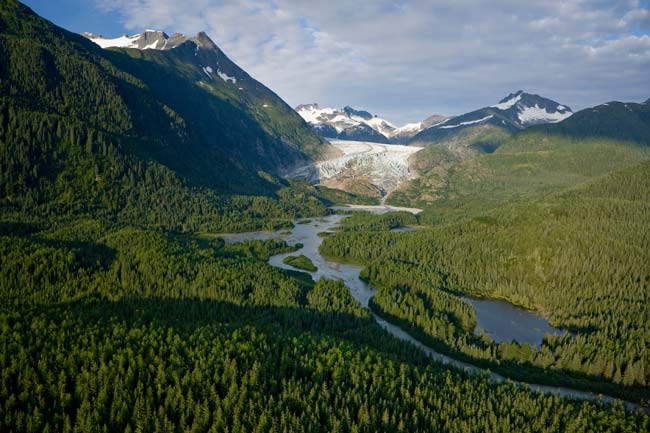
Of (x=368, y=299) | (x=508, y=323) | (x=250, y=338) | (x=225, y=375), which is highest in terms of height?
(x=250, y=338)

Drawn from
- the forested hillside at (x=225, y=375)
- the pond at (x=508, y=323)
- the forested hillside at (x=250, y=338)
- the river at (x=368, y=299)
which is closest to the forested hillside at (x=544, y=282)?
the forested hillside at (x=250, y=338)

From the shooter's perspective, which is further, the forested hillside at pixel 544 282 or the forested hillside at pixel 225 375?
the forested hillside at pixel 544 282

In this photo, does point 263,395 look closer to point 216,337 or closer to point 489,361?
point 216,337

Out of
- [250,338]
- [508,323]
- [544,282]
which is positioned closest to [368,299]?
[508,323]

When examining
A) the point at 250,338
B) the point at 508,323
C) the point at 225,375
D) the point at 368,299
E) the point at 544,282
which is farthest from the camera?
the point at 544,282

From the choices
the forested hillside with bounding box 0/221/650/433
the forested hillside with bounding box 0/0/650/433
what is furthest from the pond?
the forested hillside with bounding box 0/221/650/433

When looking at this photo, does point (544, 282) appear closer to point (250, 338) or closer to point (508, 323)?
point (508, 323)

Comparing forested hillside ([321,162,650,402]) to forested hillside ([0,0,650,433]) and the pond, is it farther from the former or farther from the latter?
the pond

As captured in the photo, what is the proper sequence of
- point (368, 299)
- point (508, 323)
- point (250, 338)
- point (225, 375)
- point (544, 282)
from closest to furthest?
point (225, 375) → point (250, 338) → point (508, 323) → point (368, 299) → point (544, 282)

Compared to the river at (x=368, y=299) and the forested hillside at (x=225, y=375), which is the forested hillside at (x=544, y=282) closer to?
the river at (x=368, y=299)

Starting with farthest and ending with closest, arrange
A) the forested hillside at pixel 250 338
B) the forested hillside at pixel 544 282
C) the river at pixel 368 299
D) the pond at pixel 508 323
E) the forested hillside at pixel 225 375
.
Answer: the pond at pixel 508 323
the forested hillside at pixel 544 282
the river at pixel 368 299
the forested hillside at pixel 250 338
the forested hillside at pixel 225 375
